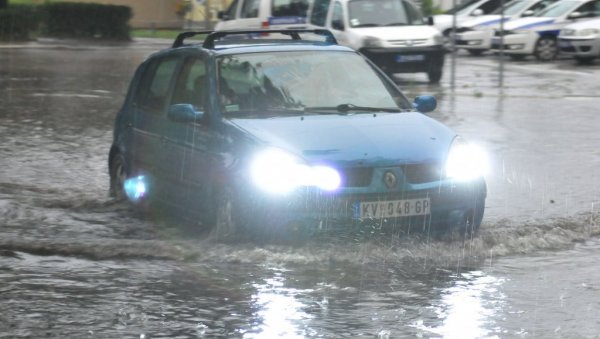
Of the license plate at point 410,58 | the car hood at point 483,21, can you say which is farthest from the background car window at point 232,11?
the car hood at point 483,21

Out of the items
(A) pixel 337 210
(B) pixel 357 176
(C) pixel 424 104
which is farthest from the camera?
(C) pixel 424 104

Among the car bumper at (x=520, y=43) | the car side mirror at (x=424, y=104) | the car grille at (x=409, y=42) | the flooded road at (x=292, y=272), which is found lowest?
the car bumper at (x=520, y=43)

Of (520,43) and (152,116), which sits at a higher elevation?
(152,116)

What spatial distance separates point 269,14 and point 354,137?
19.7 metres

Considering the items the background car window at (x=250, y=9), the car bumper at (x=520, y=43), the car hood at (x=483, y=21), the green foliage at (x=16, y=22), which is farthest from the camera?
the green foliage at (x=16, y=22)

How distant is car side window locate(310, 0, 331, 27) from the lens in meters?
26.4

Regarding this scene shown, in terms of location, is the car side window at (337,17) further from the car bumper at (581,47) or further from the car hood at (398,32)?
the car bumper at (581,47)

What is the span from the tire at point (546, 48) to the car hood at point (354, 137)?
23541 millimetres

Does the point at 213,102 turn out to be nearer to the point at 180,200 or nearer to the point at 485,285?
the point at 180,200

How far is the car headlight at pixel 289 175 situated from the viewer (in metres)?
8.08

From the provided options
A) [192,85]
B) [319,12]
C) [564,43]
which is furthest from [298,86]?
[564,43]

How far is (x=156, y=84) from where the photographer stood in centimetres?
1019

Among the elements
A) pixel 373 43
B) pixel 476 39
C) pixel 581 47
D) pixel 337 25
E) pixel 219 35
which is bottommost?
pixel 476 39

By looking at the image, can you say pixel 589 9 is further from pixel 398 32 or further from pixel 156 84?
pixel 156 84
